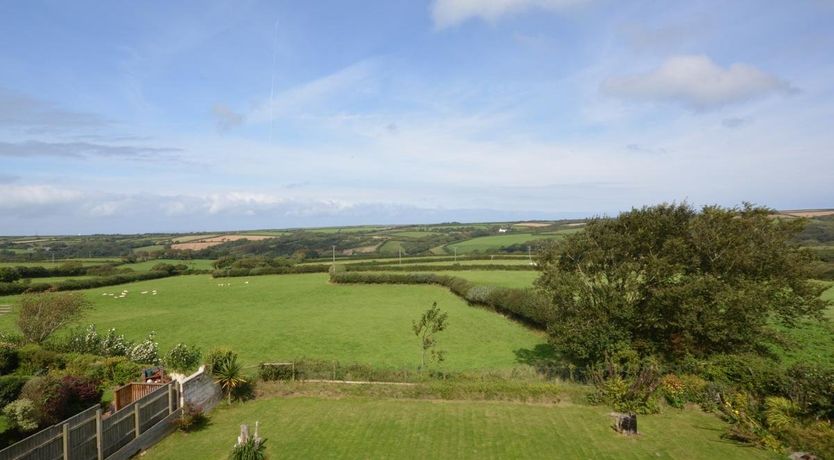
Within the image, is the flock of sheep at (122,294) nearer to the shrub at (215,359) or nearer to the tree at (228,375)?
the shrub at (215,359)

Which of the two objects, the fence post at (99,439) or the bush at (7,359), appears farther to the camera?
the bush at (7,359)

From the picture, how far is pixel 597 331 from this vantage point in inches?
779

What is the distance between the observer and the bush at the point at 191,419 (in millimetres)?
14492

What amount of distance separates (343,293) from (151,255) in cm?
7890

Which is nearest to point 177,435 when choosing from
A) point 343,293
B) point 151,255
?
point 343,293

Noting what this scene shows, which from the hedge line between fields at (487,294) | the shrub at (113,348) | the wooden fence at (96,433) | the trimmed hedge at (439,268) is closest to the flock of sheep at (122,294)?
the hedge line between fields at (487,294)

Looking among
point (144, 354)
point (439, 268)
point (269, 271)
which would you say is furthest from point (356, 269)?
point (144, 354)

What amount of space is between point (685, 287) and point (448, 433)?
12254 mm

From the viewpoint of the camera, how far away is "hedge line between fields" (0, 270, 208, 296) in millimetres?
51938

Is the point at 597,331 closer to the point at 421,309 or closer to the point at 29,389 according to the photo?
the point at 29,389

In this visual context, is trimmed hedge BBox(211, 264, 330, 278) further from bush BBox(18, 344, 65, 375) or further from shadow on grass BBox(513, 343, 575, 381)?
bush BBox(18, 344, 65, 375)

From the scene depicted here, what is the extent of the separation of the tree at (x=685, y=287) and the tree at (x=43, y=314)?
27161 millimetres

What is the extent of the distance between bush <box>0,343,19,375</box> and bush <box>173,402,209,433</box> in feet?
35.1

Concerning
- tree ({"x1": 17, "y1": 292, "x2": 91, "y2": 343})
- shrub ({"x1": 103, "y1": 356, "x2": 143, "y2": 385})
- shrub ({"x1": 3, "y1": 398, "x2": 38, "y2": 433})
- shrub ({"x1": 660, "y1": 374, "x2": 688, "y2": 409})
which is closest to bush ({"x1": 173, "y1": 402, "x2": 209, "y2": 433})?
shrub ({"x1": 3, "y1": 398, "x2": 38, "y2": 433})
